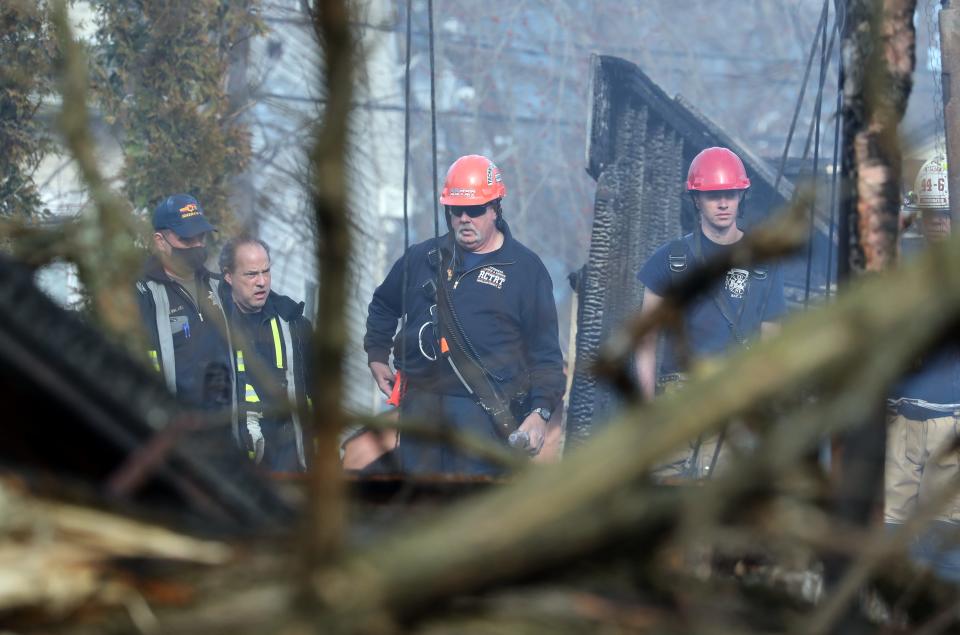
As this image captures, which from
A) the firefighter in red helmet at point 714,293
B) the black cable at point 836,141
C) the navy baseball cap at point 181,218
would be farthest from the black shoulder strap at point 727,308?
the navy baseball cap at point 181,218

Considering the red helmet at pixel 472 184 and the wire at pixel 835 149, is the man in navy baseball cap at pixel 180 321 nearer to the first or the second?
the red helmet at pixel 472 184

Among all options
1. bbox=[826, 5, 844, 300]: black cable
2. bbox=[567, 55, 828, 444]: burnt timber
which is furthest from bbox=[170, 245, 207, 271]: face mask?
bbox=[826, 5, 844, 300]: black cable

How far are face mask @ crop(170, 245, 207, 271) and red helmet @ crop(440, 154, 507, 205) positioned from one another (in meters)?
1.22

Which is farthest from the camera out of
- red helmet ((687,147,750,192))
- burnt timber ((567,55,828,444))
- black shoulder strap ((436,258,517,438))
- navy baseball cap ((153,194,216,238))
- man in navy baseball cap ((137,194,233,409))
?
burnt timber ((567,55,828,444))

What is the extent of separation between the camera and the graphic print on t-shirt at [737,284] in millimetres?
6605

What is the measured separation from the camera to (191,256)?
6703mm

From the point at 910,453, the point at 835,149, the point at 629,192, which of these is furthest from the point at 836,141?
the point at 629,192

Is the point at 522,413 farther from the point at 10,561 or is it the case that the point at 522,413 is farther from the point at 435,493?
the point at 10,561

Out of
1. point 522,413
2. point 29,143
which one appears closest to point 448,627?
point 522,413

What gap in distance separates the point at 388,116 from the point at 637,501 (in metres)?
20.2

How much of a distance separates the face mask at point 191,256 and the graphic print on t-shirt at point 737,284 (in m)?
2.52

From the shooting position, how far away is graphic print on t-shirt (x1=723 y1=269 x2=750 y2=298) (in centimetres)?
661

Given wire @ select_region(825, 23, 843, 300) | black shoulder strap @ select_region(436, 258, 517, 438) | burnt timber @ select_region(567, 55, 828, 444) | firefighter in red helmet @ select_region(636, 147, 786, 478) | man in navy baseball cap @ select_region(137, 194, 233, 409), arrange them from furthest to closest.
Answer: burnt timber @ select_region(567, 55, 828, 444) < firefighter in red helmet @ select_region(636, 147, 786, 478) < black shoulder strap @ select_region(436, 258, 517, 438) < man in navy baseball cap @ select_region(137, 194, 233, 409) < wire @ select_region(825, 23, 843, 300)

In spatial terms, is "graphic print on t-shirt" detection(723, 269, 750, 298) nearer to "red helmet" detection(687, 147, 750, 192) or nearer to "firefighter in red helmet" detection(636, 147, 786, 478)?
"firefighter in red helmet" detection(636, 147, 786, 478)
